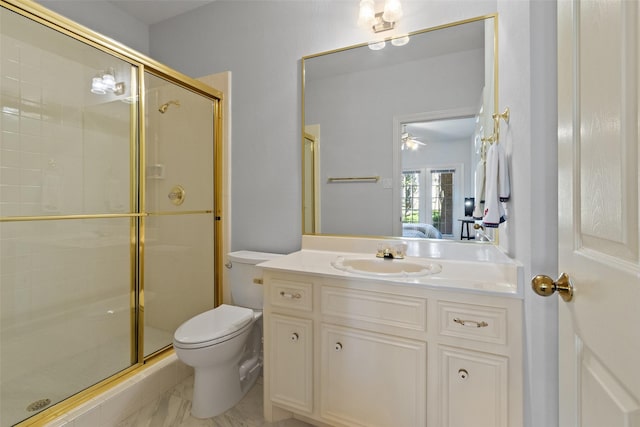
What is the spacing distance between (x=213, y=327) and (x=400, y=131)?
1.53 m

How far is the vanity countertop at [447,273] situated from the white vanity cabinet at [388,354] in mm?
24

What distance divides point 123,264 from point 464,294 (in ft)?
6.63

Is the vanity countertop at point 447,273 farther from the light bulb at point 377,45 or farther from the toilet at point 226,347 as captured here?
the light bulb at point 377,45

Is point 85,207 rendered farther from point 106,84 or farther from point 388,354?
point 388,354

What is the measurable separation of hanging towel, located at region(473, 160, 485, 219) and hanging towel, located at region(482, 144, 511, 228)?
22 cm

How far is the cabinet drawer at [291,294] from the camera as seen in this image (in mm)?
1416

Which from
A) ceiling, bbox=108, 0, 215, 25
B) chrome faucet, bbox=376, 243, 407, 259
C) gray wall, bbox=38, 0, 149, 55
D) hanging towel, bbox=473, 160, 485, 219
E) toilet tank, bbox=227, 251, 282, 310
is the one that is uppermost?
ceiling, bbox=108, 0, 215, 25

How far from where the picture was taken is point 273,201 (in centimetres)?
214

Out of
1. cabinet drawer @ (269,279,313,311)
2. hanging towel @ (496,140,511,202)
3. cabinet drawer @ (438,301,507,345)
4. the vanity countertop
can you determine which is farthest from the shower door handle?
hanging towel @ (496,140,511,202)

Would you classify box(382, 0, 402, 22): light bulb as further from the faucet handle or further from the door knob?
the door knob

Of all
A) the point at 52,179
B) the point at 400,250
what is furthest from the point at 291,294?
the point at 52,179

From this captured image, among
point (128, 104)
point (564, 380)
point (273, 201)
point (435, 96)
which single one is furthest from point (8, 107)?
point (564, 380)

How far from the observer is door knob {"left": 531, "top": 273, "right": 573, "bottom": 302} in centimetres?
65

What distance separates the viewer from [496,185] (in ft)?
4.17
